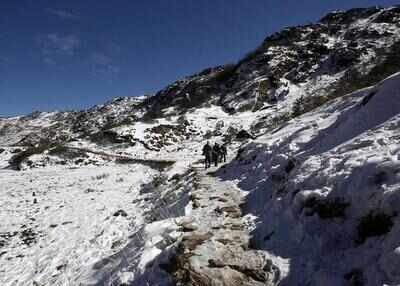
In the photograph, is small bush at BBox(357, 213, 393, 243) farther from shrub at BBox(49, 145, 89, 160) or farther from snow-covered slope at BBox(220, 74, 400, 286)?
shrub at BBox(49, 145, 89, 160)

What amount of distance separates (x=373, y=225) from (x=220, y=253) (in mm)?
3255

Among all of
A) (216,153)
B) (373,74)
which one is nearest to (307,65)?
(373,74)

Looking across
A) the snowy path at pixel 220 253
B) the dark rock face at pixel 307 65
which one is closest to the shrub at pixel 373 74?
the dark rock face at pixel 307 65

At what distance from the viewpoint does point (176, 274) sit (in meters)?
6.81

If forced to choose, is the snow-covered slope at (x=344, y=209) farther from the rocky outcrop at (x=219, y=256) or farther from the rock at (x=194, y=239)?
the rock at (x=194, y=239)

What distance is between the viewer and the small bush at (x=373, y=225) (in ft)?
19.8

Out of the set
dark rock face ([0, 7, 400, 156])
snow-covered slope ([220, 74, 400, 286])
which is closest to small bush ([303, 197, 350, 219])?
snow-covered slope ([220, 74, 400, 286])

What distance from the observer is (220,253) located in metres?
7.56

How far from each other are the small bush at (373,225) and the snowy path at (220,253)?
1.83 m

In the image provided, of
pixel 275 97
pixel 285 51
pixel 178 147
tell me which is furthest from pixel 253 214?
pixel 285 51

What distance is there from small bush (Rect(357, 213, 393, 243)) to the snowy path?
1.83 m

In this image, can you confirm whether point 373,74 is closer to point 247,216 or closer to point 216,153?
point 216,153

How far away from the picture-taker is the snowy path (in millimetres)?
6613

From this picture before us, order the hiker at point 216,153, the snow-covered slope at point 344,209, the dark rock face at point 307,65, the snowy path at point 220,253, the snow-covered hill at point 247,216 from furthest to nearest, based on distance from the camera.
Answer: the dark rock face at point 307,65
the hiker at point 216,153
the snowy path at point 220,253
the snow-covered hill at point 247,216
the snow-covered slope at point 344,209
